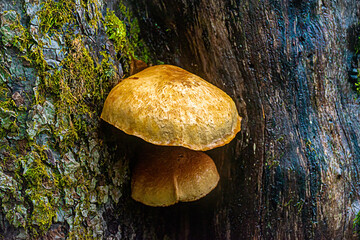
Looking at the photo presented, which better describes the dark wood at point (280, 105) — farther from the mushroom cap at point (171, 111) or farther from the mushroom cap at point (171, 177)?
the mushroom cap at point (171, 111)

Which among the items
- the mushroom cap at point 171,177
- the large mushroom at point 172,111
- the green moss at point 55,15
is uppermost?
the green moss at point 55,15

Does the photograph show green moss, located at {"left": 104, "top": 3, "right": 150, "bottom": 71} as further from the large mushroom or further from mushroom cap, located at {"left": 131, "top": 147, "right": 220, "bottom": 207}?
mushroom cap, located at {"left": 131, "top": 147, "right": 220, "bottom": 207}

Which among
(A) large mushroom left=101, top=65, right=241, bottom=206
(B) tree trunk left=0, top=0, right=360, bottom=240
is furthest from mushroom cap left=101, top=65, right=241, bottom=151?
(B) tree trunk left=0, top=0, right=360, bottom=240

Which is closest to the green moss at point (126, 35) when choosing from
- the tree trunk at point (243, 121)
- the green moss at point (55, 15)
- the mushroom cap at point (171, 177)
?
the tree trunk at point (243, 121)

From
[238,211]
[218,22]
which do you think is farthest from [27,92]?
[238,211]

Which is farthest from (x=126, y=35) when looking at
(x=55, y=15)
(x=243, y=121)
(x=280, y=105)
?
(x=280, y=105)

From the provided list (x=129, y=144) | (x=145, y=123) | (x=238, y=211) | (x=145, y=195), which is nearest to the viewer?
(x=145, y=123)

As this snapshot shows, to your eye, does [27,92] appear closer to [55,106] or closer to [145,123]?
[55,106]
